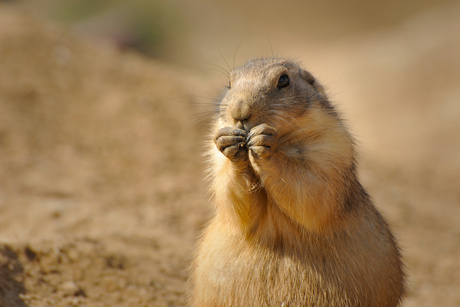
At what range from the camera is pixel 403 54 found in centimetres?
1716

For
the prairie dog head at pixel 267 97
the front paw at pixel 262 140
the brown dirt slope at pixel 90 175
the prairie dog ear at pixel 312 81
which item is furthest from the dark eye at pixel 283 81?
the brown dirt slope at pixel 90 175

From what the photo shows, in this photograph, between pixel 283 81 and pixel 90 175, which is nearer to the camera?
pixel 283 81

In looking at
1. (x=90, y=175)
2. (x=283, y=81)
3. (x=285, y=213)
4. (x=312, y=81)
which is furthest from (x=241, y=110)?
(x=90, y=175)

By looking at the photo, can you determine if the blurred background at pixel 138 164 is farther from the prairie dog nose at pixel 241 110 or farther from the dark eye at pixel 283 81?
the prairie dog nose at pixel 241 110

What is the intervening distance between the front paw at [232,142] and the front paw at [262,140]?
0.06 meters

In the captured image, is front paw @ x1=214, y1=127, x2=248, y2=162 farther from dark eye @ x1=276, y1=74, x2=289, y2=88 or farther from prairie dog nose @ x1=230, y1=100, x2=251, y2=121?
dark eye @ x1=276, y1=74, x2=289, y2=88

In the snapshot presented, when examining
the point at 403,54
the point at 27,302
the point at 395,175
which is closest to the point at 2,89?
the point at 27,302

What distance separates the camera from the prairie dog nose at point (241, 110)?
357 centimetres

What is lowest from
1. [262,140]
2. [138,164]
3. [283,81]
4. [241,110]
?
[138,164]

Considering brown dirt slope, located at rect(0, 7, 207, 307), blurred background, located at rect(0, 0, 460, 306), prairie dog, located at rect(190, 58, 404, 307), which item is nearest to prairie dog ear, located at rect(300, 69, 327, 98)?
prairie dog, located at rect(190, 58, 404, 307)

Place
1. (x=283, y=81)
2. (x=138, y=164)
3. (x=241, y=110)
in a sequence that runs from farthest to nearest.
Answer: (x=138, y=164)
(x=283, y=81)
(x=241, y=110)

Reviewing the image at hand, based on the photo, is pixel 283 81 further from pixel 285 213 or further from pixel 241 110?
pixel 285 213

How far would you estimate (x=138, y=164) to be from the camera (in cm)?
821

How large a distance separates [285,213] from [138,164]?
4.84 m
